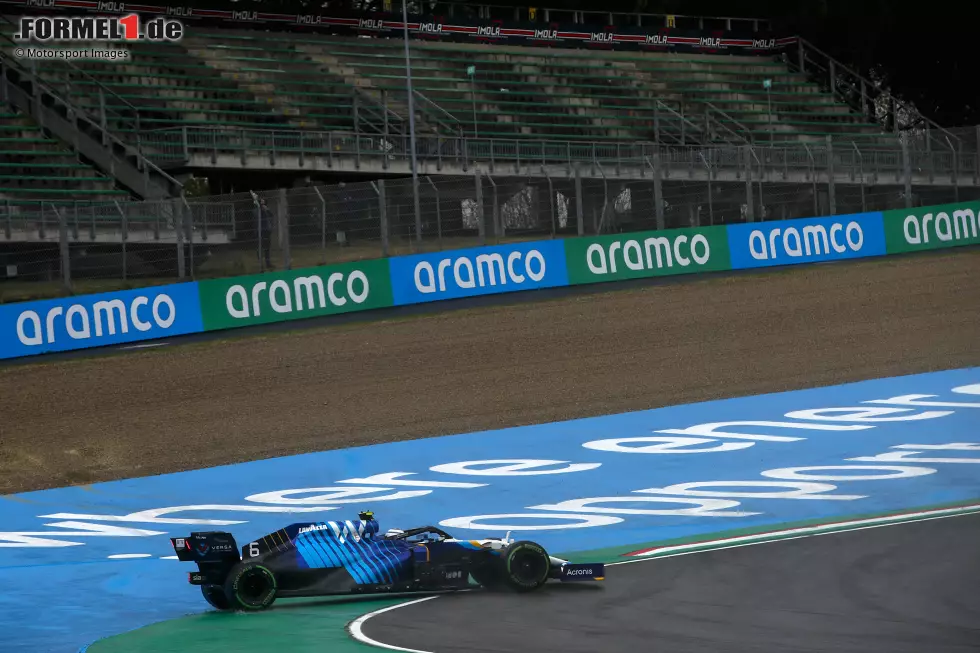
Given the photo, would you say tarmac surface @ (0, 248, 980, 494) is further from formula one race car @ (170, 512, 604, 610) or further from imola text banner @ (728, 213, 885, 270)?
formula one race car @ (170, 512, 604, 610)

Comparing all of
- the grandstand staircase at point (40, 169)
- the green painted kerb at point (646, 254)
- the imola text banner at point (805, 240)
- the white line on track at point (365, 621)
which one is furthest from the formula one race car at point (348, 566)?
the grandstand staircase at point (40, 169)

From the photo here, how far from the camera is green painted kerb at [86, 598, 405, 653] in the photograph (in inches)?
304

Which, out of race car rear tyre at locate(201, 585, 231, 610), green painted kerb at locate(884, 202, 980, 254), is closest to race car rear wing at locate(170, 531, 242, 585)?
race car rear tyre at locate(201, 585, 231, 610)

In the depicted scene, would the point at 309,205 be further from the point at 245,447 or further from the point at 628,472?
the point at 628,472

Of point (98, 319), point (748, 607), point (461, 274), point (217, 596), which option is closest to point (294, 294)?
point (461, 274)

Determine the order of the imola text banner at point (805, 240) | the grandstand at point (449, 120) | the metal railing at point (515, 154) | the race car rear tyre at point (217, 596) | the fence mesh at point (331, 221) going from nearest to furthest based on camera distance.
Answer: the race car rear tyre at point (217, 596) → the fence mesh at point (331, 221) → the imola text banner at point (805, 240) → the grandstand at point (449, 120) → the metal railing at point (515, 154)

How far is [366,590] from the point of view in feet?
29.3

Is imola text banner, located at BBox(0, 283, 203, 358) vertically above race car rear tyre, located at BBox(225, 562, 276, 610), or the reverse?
imola text banner, located at BBox(0, 283, 203, 358)

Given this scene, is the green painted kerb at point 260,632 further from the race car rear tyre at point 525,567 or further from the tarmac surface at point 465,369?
the tarmac surface at point 465,369

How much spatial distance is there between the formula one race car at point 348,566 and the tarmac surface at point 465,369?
7.05m

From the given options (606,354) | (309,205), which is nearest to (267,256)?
(309,205)

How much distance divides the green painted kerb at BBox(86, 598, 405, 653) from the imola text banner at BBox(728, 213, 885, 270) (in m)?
19.3

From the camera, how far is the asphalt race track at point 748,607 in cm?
733

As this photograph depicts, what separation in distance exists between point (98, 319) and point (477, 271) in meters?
6.98
